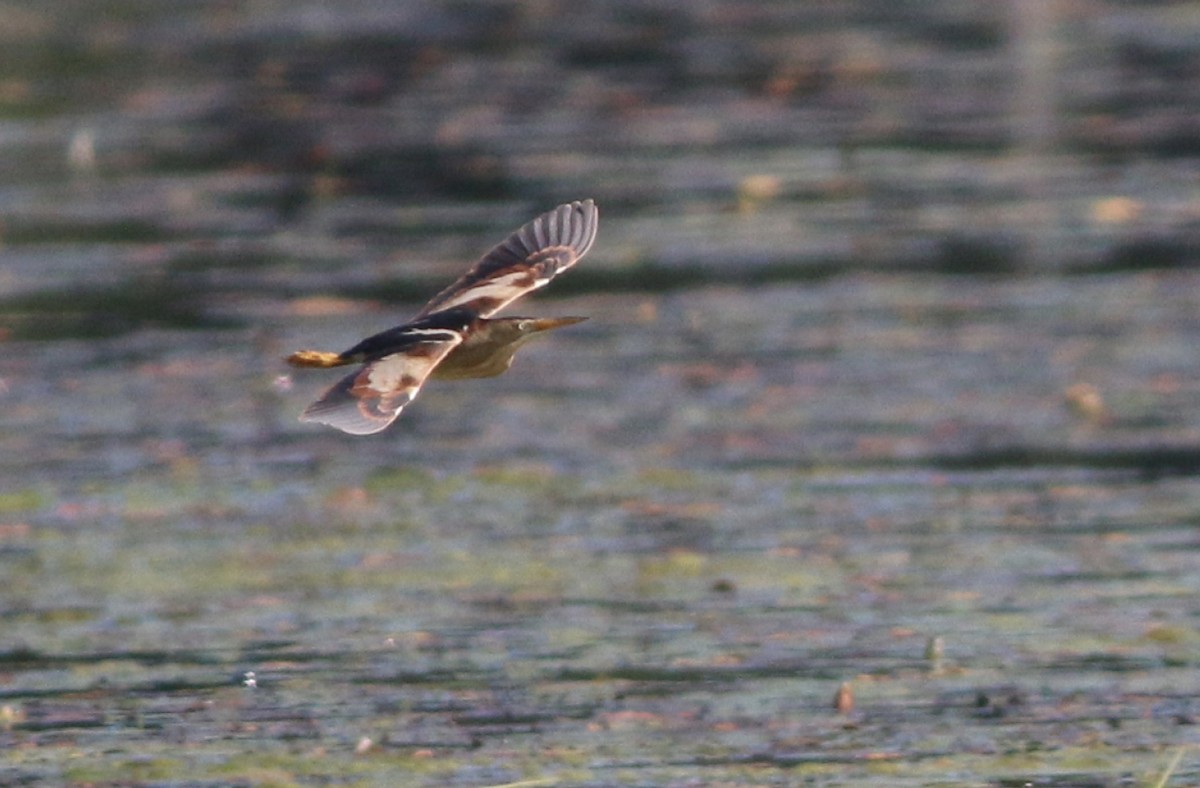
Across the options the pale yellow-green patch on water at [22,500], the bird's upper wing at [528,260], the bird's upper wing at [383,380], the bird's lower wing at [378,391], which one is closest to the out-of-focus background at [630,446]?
the pale yellow-green patch on water at [22,500]

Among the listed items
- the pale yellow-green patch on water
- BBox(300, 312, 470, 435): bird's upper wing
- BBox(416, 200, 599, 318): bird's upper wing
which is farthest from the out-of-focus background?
BBox(416, 200, 599, 318): bird's upper wing

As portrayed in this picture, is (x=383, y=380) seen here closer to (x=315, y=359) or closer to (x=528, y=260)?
(x=315, y=359)

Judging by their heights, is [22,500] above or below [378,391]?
below

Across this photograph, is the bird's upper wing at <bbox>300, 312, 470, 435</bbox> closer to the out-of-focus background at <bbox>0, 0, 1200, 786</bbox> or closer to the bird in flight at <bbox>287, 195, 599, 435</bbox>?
the bird in flight at <bbox>287, 195, 599, 435</bbox>

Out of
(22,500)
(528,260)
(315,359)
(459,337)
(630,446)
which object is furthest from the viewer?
(630,446)

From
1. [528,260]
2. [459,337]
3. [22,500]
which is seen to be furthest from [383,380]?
[22,500]

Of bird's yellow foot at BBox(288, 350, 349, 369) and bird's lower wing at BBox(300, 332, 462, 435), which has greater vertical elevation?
bird's yellow foot at BBox(288, 350, 349, 369)
